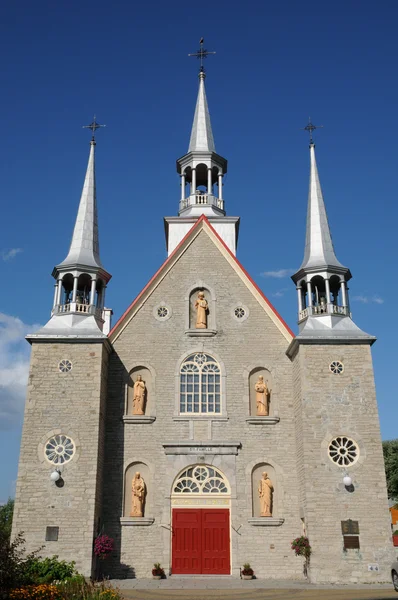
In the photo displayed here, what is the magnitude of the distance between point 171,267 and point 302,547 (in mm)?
12117

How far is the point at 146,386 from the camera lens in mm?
23656

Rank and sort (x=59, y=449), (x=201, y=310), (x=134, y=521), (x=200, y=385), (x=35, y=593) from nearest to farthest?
(x=35, y=593)
(x=59, y=449)
(x=134, y=521)
(x=200, y=385)
(x=201, y=310)

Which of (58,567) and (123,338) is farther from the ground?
(123,338)

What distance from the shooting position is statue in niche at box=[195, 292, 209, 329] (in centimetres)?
2447

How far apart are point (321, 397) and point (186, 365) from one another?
548 cm

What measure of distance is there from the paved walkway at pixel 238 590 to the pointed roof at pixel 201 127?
2091cm

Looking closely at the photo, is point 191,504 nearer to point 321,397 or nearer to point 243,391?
point 243,391

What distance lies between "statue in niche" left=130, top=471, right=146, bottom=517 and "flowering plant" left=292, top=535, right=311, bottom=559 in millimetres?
5598

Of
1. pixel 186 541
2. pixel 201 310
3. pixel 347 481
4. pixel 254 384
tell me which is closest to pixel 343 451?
pixel 347 481

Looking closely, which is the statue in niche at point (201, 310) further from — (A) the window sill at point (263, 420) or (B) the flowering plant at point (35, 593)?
(B) the flowering plant at point (35, 593)

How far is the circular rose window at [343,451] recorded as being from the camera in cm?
2109

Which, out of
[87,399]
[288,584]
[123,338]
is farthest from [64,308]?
[288,584]

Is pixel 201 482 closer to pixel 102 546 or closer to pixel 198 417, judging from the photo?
pixel 198 417

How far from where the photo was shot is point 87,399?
21.8 meters
